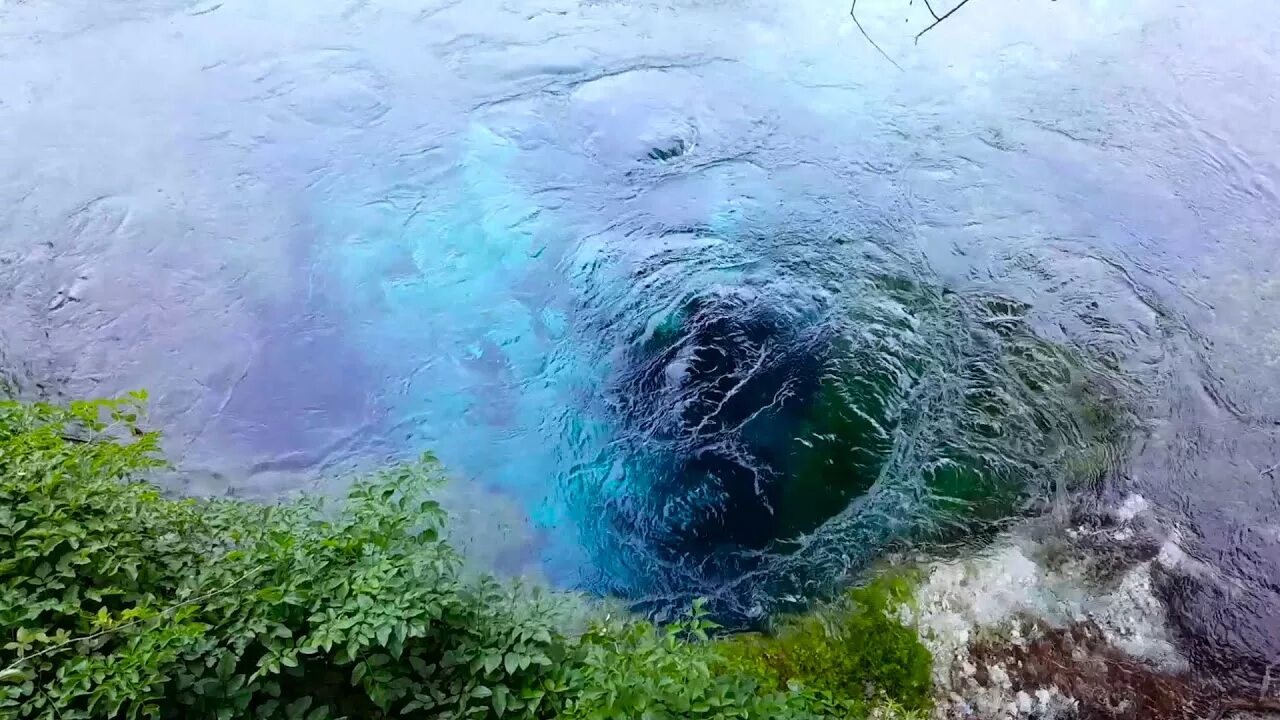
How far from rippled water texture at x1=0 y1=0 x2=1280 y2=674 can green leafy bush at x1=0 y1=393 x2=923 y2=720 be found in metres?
1.58

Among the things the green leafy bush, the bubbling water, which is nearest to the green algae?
the bubbling water

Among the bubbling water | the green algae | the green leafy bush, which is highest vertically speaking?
the green leafy bush

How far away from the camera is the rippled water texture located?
185 inches

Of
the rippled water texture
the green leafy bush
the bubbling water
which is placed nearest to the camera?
the green leafy bush

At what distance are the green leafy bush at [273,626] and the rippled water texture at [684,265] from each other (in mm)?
1583

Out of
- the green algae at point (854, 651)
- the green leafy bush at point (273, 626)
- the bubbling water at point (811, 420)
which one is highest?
the green leafy bush at point (273, 626)

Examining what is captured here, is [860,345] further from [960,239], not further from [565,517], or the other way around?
[565,517]

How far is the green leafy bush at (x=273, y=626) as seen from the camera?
7.89ft

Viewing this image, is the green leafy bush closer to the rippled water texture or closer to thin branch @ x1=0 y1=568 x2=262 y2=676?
thin branch @ x1=0 y1=568 x2=262 y2=676

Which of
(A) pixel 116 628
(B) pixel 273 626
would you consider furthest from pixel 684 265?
(A) pixel 116 628

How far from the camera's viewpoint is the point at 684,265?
5.75 meters

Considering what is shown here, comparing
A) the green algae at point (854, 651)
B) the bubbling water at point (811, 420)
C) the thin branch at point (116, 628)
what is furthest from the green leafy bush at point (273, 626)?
the bubbling water at point (811, 420)

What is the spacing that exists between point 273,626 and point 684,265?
3781mm

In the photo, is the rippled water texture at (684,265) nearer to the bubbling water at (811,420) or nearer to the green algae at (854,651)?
the bubbling water at (811,420)
